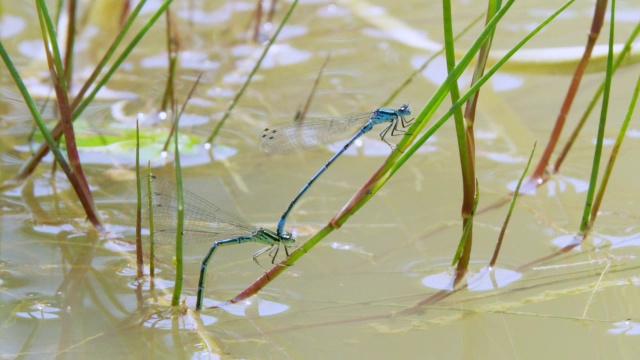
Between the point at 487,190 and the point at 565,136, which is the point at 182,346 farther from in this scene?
the point at 565,136

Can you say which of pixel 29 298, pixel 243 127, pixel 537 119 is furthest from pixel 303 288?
pixel 537 119

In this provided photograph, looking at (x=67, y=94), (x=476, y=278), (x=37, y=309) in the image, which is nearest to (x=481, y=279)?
(x=476, y=278)

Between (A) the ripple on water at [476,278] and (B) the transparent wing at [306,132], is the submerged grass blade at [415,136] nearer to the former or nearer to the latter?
(A) the ripple on water at [476,278]

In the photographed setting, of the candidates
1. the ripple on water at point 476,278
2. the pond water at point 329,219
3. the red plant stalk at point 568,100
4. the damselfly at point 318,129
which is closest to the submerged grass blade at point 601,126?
the red plant stalk at point 568,100

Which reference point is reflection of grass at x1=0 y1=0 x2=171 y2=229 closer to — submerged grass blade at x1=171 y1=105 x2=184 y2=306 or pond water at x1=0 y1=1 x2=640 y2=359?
pond water at x1=0 y1=1 x2=640 y2=359

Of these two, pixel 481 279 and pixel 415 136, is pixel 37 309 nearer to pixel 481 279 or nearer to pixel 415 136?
pixel 415 136
